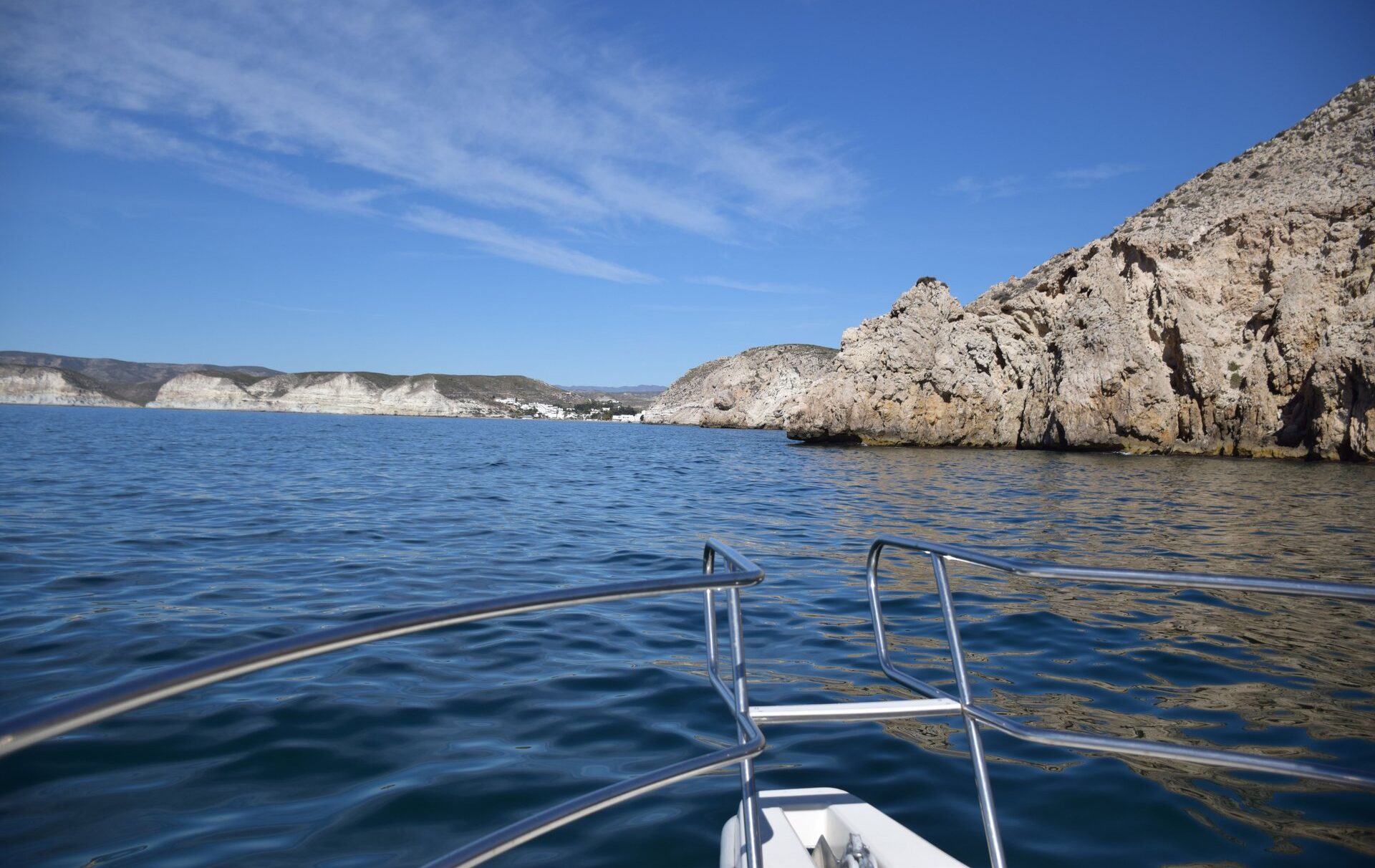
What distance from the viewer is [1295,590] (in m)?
1.83

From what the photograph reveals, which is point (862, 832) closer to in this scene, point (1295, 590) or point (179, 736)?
point (1295, 590)

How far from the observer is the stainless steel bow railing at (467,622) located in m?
0.88

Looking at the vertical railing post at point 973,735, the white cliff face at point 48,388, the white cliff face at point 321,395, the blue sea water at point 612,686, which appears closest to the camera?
the vertical railing post at point 973,735

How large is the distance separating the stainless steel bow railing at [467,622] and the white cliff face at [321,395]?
184966 millimetres

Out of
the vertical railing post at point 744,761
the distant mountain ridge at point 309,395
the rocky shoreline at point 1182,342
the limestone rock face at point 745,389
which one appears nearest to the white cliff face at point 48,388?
the distant mountain ridge at point 309,395

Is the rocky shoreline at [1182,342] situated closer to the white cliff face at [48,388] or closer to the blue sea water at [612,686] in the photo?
the blue sea water at [612,686]

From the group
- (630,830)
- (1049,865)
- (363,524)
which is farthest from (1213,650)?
(363,524)

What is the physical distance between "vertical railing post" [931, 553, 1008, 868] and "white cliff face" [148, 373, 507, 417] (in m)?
185

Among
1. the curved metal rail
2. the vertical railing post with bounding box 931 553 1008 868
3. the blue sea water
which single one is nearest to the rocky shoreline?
the blue sea water

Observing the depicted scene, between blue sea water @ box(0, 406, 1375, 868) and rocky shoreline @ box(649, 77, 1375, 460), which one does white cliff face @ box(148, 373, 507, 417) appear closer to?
rocky shoreline @ box(649, 77, 1375, 460)

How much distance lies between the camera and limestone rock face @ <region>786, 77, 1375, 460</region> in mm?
30906

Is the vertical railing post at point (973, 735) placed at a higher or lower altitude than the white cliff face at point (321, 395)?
lower

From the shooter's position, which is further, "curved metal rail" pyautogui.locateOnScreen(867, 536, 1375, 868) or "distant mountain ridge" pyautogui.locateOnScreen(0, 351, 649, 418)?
"distant mountain ridge" pyautogui.locateOnScreen(0, 351, 649, 418)

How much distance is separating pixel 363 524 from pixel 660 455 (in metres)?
23.7
